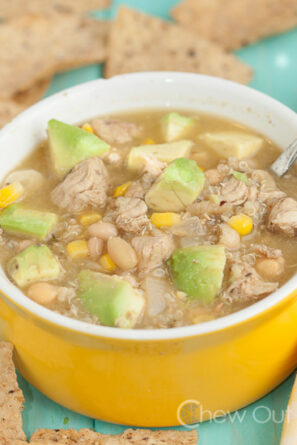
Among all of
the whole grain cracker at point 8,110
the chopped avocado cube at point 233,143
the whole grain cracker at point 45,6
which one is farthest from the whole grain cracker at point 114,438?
the whole grain cracker at point 45,6

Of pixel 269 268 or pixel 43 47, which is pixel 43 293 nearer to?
pixel 269 268

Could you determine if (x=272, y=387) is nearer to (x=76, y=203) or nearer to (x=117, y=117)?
(x=76, y=203)

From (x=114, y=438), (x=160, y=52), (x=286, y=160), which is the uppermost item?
(x=286, y=160)

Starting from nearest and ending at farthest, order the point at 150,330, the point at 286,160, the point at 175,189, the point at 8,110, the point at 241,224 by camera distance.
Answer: the point at 150,330, the point at 241,224, the point at 175,189, the point at 286,160, the point at 8,110

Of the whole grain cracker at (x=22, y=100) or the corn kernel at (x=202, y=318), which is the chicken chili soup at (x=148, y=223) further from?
the whole grain cracker at (x=22, y=100)

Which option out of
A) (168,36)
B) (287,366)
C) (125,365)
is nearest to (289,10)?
(168,36)

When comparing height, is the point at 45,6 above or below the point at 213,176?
below

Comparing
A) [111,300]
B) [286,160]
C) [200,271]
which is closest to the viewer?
[111,300]

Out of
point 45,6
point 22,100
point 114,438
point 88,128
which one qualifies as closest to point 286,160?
point 88,128

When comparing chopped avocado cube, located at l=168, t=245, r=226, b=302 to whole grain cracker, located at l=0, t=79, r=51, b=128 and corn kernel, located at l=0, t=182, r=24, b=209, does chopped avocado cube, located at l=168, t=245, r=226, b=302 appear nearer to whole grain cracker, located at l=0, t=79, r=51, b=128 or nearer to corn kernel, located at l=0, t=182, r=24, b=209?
corn kernel, located at l=0, t=182, r=24, b=209
